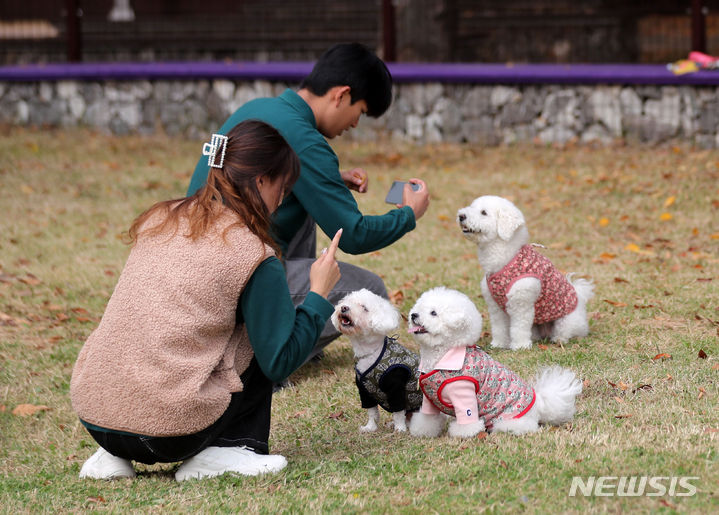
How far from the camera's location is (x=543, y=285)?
5047 millimetres

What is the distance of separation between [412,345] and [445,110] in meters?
6.80

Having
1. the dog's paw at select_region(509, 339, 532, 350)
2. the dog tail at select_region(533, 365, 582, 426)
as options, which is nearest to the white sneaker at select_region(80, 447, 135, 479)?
the dog tail at select_region(533, 365, 582, 426)

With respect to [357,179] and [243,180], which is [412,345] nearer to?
[357,179]

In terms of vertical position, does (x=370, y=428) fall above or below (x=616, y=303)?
below

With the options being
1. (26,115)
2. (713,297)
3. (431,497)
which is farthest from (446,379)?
(26,115)

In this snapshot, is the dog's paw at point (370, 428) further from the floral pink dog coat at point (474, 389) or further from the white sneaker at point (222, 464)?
the white sneaker at point (222, 464)

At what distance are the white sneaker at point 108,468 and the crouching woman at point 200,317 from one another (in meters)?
0.11

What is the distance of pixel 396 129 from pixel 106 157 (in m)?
3.74

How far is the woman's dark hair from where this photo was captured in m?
3.32

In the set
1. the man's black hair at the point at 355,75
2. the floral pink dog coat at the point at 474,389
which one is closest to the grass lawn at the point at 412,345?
the floral pink dog coat at the point at 474,389

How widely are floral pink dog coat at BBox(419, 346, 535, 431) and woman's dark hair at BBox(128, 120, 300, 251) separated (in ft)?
3.07

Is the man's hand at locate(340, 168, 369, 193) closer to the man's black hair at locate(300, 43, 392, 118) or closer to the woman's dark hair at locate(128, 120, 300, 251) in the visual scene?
the man's black hair at locate(300, 43, 392, 118)

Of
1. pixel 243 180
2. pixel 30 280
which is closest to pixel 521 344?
pixel 243 180

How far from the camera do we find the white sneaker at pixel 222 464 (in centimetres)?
350
